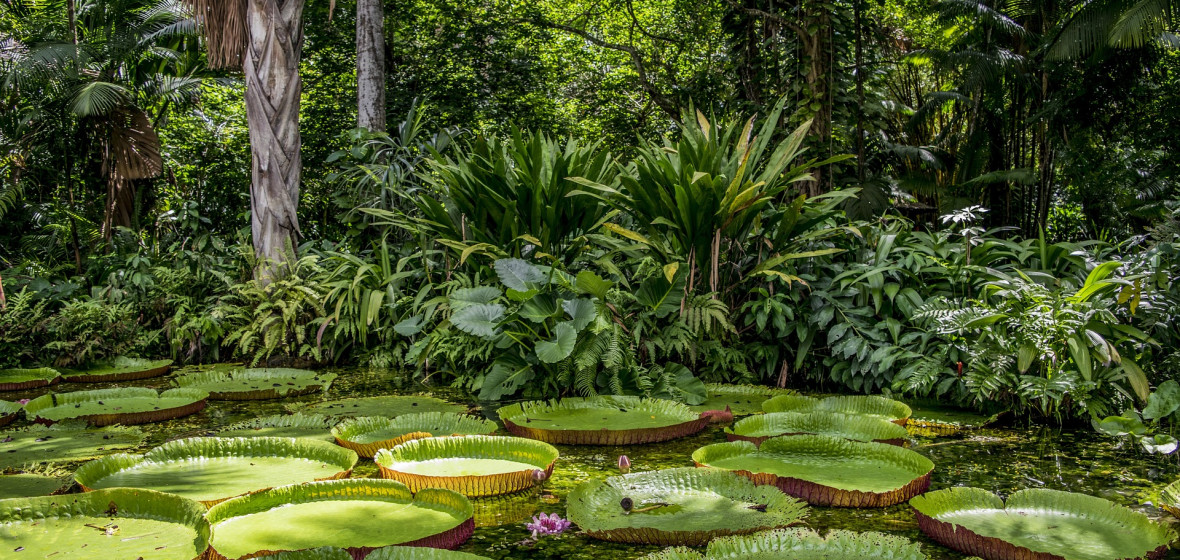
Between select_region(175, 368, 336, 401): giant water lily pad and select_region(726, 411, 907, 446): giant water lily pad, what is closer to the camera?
select_region(726, 411, 907, 446): giant water lily pad

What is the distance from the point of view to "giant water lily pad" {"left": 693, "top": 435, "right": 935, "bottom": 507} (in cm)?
202

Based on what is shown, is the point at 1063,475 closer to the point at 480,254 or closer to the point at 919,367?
the point at 919,367

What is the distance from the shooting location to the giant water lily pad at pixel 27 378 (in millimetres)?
4102

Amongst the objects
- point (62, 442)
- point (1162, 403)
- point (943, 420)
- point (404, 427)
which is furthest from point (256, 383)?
point (1162, 403)

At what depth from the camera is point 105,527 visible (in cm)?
170

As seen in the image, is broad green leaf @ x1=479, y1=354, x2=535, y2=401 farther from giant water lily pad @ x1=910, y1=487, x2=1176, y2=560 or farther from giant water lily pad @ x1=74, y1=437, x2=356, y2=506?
giant water lily pad @ x1=910, y1=487, x2=1176, y2=560

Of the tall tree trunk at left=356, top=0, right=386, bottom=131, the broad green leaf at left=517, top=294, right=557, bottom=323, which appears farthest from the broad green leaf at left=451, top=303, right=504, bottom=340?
the tall tree trunk at left=356, top=0, right=386, bottom=131

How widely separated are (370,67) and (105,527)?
5489mm

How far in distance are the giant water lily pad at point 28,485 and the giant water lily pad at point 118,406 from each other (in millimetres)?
802

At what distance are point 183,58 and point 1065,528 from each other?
397 inches

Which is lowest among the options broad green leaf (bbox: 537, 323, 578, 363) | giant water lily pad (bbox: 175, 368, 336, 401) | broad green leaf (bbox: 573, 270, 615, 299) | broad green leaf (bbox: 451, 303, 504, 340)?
giant water lily pad (bbox: 175, 368, 336, 401)

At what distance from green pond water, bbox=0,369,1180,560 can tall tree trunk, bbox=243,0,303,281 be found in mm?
1902

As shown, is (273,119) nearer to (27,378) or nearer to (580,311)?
(27,378)

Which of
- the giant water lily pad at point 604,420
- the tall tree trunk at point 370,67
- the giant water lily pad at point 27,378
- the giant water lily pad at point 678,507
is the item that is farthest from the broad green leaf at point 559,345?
the tall tree trunk at point 370,67
